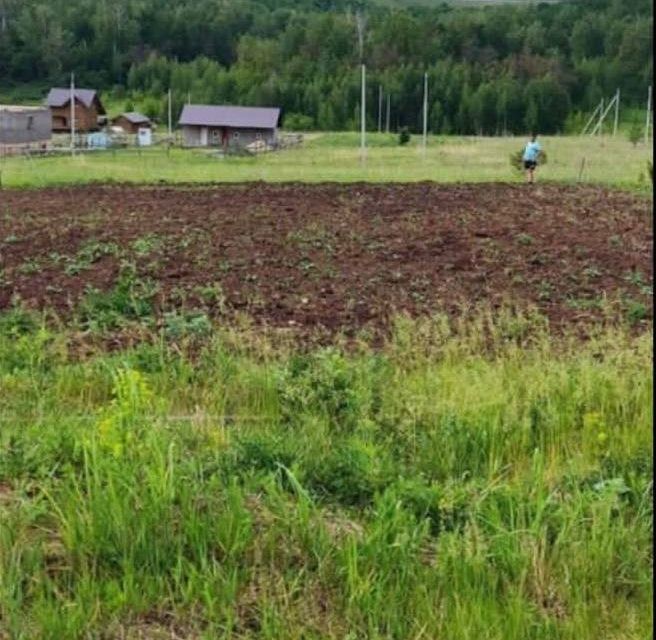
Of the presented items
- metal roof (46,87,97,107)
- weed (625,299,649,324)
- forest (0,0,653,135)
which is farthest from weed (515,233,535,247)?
metal roof (46,87,97,107)

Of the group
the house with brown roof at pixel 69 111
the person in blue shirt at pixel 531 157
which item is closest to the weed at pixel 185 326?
the person in blue shirt at pixel 531 157

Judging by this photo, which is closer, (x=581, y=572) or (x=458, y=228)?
(x=581, y=572)

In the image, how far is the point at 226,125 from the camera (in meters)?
56.7

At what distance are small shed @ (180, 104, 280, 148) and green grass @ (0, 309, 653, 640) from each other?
172 ft

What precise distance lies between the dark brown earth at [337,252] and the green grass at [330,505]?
8.38ft

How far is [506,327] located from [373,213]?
8.42 m

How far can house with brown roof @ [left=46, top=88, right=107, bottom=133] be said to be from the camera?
215 feet

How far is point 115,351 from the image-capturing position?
607 cm

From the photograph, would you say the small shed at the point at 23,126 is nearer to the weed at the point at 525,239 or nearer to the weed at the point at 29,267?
the weed at the point at 29,267

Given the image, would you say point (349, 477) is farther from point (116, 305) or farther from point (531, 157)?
point (531, 157)

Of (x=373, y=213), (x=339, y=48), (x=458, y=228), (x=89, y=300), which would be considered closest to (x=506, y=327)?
(x=89, y=300)

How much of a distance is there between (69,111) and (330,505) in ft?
217

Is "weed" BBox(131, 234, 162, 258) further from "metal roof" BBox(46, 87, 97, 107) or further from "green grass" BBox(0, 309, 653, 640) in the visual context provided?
"metal roof" BBox(46, 87, 97, 107)

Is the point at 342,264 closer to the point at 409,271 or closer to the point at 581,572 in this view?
the point at 409,271
